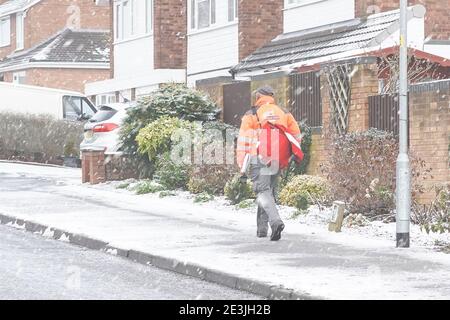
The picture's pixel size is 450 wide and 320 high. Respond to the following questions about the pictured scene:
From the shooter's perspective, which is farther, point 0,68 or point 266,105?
point 0,68

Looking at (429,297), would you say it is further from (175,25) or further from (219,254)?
(175,25)

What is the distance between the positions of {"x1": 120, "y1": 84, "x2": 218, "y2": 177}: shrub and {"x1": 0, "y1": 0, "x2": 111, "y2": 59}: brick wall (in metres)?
31.6

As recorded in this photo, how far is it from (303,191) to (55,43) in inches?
1391

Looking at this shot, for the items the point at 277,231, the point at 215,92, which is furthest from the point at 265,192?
the point at 215,92

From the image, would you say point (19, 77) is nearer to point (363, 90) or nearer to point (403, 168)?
point (363, 90)

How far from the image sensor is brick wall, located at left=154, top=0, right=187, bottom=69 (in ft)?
113

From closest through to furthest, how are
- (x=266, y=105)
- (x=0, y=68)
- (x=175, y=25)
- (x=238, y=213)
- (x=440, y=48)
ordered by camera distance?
Answer: 1. (x=266, y=105)
2. (x=238, y=213)
3. (x=440, y=48)
4. (x=175, y=25)
5. (x=0, y=68)

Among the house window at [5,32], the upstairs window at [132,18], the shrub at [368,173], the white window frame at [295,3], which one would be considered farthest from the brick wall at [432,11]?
the house window at [5,32]

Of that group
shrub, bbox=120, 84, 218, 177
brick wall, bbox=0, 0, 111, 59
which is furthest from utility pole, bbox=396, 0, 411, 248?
brick wall, bbox=0, 0, 111, 59

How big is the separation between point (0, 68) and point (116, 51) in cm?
1660

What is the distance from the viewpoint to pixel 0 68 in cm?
5309

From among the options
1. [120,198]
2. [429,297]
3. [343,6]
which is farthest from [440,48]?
[429,297]

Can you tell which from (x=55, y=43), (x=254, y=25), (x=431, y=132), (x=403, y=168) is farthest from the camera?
(x=55, y=43)

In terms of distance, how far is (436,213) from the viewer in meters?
14.7
